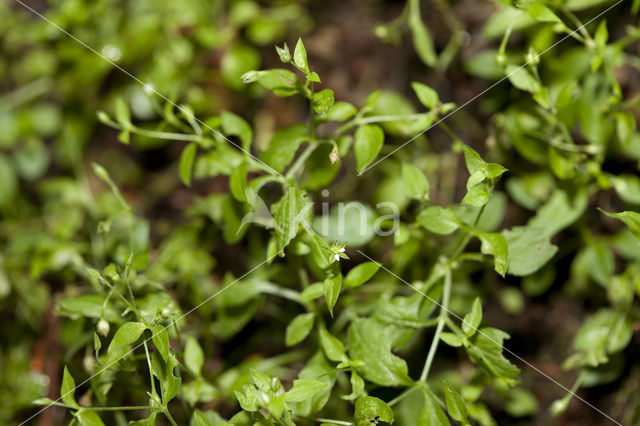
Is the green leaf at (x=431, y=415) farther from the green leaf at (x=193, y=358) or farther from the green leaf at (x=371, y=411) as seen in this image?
the green leaf at (x=193, y=358)

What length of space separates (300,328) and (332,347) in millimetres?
124

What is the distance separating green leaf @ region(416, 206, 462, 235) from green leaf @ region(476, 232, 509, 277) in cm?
6

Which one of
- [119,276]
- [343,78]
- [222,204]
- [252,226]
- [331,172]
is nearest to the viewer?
[119,276]

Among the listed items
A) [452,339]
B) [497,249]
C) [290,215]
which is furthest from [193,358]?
[497,249]

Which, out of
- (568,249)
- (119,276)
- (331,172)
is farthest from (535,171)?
(119,276)

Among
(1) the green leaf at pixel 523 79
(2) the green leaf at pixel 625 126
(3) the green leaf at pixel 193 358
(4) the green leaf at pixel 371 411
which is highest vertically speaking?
(1) the green leaf at pixel 523 79

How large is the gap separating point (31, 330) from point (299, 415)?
96 cm

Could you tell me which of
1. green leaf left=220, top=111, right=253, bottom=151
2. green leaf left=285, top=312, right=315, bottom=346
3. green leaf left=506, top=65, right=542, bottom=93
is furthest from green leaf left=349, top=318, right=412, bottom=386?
green leaf left=506, top=65, right=542, bottom=93

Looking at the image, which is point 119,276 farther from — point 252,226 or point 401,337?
point 401,337

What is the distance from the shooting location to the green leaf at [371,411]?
3.21ft

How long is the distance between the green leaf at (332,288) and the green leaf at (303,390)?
14 cm

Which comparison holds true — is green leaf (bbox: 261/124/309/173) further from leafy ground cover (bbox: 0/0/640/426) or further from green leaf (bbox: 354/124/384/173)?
green leaf (bbox: 354/124/384/173)

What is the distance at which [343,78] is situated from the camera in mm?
1839

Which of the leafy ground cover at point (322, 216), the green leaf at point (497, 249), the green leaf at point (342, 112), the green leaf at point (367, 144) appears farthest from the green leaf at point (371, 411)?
the green leaf at point (342, 112)
